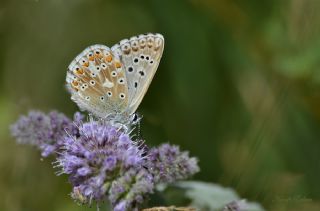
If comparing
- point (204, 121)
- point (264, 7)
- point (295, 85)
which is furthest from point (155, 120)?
point (264, 7)

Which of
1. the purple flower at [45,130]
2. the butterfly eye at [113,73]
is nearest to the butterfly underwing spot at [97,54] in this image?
the butterfly eye at [113,73]

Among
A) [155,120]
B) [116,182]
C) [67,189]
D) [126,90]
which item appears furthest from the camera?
[67,189]

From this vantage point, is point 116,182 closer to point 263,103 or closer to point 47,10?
point 263,103

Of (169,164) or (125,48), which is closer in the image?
(169,164)

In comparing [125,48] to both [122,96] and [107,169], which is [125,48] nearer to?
[122,96]

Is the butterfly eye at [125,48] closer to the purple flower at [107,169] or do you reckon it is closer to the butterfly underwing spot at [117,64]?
the butterfly underwing spot at [117,64]

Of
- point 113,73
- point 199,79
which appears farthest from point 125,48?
point 199,79
